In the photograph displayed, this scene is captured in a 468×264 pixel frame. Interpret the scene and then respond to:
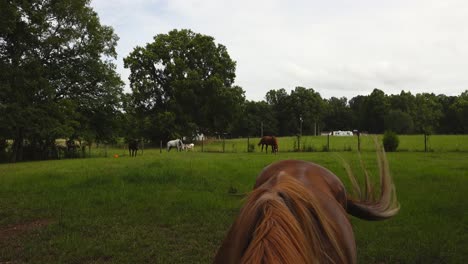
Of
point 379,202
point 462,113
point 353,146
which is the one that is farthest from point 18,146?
point 462,113

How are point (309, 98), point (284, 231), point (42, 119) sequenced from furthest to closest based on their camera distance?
point (309, 98), point (42, 119), point (284, 231)

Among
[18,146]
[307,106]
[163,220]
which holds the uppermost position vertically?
[307,106]

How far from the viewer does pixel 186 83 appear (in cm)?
4062

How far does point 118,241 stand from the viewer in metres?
5.39

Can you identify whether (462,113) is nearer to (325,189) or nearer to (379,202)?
(379,202)

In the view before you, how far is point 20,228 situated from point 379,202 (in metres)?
5.97

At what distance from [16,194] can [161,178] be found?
355 centimetres

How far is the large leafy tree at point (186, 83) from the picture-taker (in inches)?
1625

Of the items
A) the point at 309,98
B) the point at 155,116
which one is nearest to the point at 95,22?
the point at 155,116

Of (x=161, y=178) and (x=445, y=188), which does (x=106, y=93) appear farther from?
(x=445, y=188)

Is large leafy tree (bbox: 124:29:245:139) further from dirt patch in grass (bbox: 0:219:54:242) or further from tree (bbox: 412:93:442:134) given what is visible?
tree (bbox: 412:93:442:134)

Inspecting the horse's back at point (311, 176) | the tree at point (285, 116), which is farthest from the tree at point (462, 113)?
the horse's back at point (311, 176)

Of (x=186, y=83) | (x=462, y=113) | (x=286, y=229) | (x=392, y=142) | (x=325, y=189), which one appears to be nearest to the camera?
(x=286, y=229)

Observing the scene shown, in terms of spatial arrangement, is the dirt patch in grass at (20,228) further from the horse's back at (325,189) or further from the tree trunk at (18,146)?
the tree trunk at (18,146)
